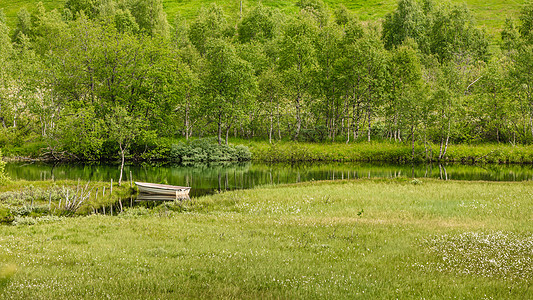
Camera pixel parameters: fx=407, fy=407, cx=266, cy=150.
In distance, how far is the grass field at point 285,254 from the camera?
12008 millimetres

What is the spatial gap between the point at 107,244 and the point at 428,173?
147ft

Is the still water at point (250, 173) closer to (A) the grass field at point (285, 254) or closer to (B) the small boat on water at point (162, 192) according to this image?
(B) the small boat on water at point (162, 192)

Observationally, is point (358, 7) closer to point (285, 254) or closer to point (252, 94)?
point (252, 94)

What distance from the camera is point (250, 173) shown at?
5575cm

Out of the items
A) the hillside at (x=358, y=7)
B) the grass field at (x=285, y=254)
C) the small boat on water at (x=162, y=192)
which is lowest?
the small boat on water at (x=162, y=192)

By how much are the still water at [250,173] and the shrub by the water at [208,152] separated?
339 cm

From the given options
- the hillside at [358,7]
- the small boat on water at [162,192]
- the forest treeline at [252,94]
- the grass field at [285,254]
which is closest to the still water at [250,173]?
the small boat on water at [162,192]

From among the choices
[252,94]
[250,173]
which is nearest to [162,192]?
[250,173]

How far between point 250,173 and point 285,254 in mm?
40092

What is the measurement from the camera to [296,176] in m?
52.3

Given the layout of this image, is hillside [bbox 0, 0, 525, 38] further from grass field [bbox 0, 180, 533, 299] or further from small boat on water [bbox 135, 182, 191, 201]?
grass field [bbox 0, 180, 533, 299]

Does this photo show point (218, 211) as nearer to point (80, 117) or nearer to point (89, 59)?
point (80, 117)

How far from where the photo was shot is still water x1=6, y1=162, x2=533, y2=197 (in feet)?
157

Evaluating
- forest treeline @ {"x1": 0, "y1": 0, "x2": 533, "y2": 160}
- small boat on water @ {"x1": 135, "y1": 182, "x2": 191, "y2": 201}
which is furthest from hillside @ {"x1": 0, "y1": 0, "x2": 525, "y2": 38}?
small boat on water @ {"x1": 135, "y1": 182, "x2": 191, "y2": 201}
